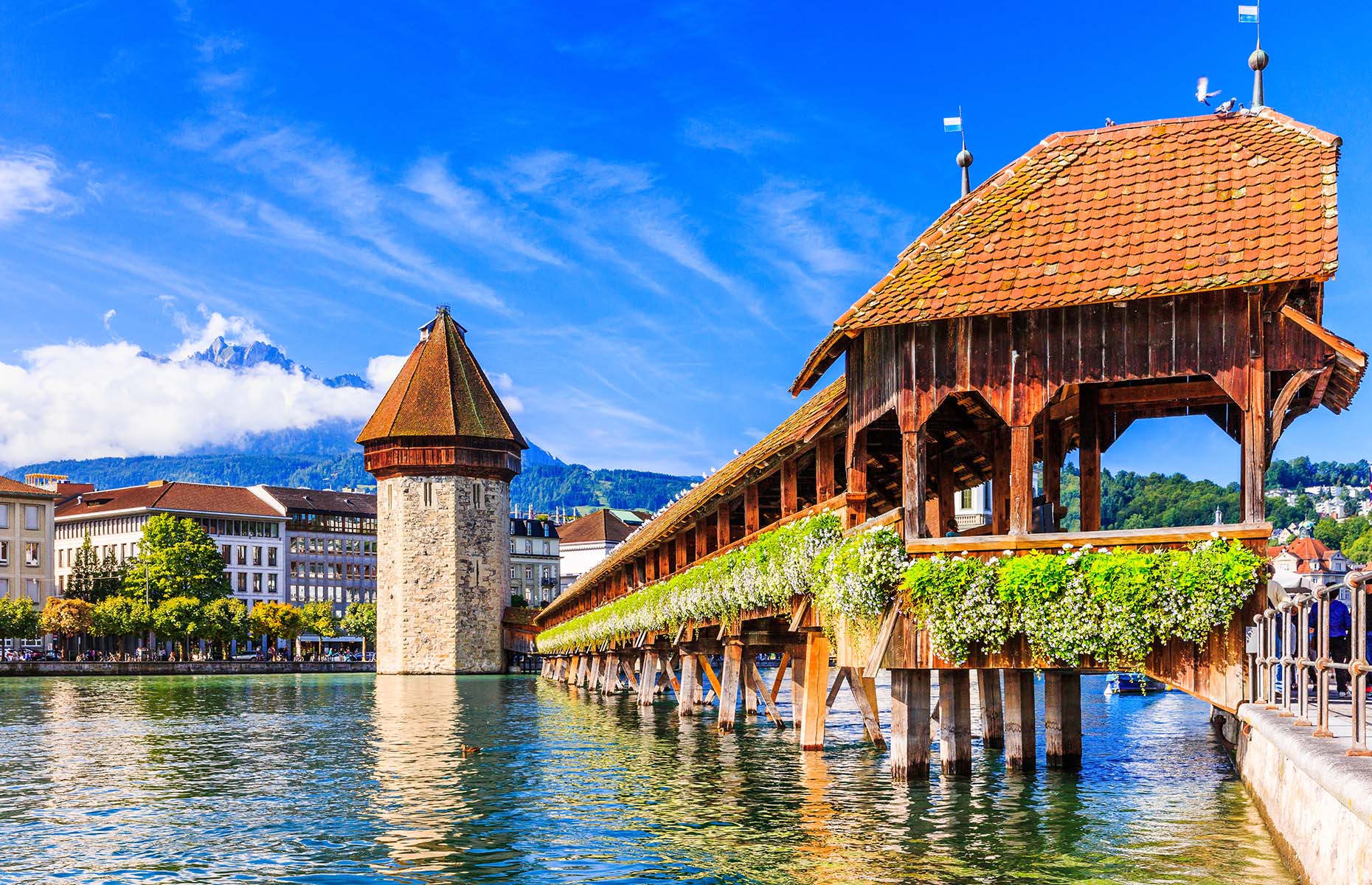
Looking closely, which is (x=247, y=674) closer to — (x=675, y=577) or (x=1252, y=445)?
(x=675, y=577)

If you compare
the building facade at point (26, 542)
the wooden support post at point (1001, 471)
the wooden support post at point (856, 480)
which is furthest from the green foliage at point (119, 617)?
the wooden support post at point (856, 480)

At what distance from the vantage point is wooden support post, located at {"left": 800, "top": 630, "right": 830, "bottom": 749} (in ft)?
77.8

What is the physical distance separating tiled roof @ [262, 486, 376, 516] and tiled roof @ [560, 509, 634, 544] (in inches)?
980

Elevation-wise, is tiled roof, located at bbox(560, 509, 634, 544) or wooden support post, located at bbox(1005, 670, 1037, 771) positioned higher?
tiled roof, located at bbox(560, 509, 634, 544)

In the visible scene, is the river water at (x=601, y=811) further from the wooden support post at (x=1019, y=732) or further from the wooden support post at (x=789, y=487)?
the wooden support post at (x=789, y=487)

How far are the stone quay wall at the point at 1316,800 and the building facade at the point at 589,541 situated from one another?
478ft

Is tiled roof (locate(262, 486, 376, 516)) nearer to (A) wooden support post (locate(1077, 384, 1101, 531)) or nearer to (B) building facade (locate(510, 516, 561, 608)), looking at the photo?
(B) building facade (locate(510, 516, 561, 608))

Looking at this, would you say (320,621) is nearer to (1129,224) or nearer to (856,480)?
(856,480)

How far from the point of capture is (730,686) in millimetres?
31688

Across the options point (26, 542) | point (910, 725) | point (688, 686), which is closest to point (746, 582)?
point (910, 725)

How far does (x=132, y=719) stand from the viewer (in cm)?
4144

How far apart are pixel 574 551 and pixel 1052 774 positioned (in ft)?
474

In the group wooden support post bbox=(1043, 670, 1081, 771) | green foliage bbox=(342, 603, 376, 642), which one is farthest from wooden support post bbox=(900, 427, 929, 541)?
green foliage bbox=(342, 603, 376, 642)

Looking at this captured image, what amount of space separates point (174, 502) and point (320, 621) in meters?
17.3
